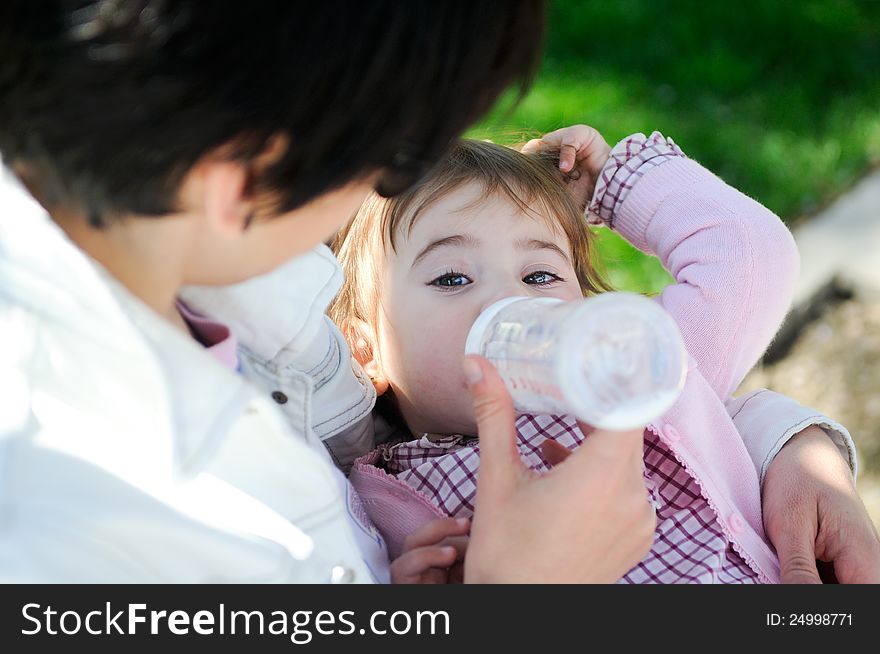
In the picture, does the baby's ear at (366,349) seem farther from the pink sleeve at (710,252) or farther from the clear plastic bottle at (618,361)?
the clear plastic bottle at (618,361)

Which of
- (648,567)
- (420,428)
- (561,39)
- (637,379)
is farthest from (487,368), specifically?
(561,39)

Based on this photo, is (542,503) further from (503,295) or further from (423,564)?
(503,295)

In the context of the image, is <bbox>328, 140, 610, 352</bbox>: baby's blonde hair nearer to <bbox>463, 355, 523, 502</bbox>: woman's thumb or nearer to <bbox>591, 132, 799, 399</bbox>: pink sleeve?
<bbox>591, 132, 799, 399</bbox>: pink sleeve

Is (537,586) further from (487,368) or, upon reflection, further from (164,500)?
(164,500)

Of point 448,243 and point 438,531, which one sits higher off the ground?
point 448,243

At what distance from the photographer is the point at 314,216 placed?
1167mm

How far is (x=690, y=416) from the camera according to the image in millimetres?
1741

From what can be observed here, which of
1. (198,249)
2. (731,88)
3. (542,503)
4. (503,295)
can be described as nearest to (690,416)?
(503,295)

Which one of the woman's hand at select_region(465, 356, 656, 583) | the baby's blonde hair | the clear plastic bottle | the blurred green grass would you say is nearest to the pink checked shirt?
the baby's blonde hair

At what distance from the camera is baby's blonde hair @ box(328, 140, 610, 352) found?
6.11 ft

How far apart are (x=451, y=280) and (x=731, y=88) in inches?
88.7

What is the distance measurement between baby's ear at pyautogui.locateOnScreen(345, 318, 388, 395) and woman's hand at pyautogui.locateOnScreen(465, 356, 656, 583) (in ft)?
2.16

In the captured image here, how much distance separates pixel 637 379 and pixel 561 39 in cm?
304

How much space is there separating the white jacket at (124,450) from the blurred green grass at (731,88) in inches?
72.3
